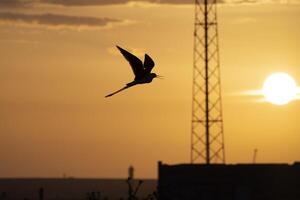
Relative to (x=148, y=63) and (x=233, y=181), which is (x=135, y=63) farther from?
(x=233, y=181)

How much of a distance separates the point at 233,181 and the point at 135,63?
49.8 metres

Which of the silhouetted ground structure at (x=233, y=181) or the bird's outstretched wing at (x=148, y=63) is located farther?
the silhouetted ground structure at (x=233, y=181)

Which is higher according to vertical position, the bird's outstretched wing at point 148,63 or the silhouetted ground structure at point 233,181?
the silhouetted ground structure at point 233,181

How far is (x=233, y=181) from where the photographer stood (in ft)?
256

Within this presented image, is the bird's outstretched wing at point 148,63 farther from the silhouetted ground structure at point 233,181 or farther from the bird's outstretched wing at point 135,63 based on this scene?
the silhouetted ground structure at point 233,181

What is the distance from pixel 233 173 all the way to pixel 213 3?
39.0 ft

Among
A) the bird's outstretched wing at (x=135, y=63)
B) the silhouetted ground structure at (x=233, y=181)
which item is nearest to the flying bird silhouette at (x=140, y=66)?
the bird's outstretched wing at (x=135, y=63)

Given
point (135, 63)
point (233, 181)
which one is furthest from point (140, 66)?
point (233, 181)

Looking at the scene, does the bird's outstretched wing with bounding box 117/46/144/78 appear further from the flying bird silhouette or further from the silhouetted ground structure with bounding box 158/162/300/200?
the silhouetted ground structure with bounding box 158/162/300/200

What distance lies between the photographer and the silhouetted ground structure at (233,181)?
3061 inches

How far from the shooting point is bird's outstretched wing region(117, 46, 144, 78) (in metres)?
28.8

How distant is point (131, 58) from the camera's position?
95.6 ft

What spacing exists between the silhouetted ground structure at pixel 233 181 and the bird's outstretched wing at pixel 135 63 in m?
48.5

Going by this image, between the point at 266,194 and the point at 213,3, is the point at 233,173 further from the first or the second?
the point at 213,3
